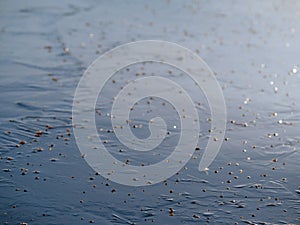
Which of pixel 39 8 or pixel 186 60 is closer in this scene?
pixel 186 60

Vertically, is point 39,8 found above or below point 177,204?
above

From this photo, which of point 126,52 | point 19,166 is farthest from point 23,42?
point 19,166

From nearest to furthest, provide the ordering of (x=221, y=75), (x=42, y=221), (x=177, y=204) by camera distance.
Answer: (x=42, y=221) < (x=177, y=204) < (x=221, y=75)

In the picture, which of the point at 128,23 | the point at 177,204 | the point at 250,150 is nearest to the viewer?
the point at 177,204

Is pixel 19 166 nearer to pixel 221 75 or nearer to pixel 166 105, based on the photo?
pixel 166 105

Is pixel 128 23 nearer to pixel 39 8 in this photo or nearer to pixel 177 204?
pixel 39 8

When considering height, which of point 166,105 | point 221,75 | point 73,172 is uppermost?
point 221,75
